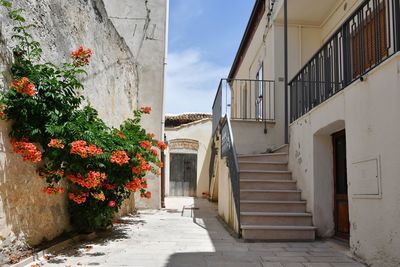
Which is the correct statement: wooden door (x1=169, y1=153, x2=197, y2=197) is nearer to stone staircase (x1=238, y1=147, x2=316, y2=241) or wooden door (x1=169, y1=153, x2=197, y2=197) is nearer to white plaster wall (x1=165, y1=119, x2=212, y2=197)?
white plaster wall (x1=165, y1=119, x2=212, y2=197)

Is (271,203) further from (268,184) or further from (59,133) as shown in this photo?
(59,133)

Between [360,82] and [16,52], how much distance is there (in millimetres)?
3804

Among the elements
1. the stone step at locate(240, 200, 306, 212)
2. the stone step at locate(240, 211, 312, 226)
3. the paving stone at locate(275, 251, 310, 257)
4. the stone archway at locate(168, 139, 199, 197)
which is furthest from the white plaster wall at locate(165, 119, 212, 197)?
the paving stone at locate(275, 251, 310, 257)

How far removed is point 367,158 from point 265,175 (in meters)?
2.96

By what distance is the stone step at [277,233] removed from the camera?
18.6 feet

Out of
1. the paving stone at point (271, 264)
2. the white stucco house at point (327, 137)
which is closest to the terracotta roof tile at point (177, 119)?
the white stucco house at point (327, 137)

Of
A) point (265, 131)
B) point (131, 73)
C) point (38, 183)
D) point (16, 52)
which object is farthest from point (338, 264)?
point (131, 73)

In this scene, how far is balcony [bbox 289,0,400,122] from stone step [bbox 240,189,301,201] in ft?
4.77

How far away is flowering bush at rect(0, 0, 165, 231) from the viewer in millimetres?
3922

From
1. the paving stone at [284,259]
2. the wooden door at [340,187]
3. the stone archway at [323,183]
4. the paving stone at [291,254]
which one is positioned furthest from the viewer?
the stone archway at [323,183]

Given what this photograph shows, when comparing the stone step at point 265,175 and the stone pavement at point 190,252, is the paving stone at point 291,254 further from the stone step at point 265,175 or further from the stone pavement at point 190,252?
the stone step at point 265,175

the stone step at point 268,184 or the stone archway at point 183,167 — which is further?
the stone archway at point 183,167

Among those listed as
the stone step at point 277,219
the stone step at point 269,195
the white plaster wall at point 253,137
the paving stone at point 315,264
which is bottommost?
the paving stone at point 315,264

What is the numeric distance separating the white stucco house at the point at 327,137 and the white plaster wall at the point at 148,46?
1.86m
